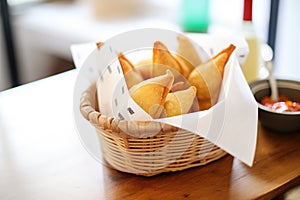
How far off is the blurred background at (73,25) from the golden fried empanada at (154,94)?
1.18 meters

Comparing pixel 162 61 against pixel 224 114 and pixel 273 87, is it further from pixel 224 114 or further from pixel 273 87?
pixel 273 87

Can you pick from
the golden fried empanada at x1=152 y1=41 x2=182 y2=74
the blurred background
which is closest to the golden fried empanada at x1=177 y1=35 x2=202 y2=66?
the golden fried empanada at x1=152 y1=41 x2=182 y2=74

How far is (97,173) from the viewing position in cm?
83

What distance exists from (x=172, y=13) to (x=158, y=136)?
4.61ft

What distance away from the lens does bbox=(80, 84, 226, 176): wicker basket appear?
2.49ft

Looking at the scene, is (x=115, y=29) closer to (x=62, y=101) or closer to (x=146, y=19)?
(x=146, y=19)

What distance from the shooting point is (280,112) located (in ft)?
2.98

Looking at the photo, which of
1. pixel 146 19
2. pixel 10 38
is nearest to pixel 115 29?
pixel 146 19

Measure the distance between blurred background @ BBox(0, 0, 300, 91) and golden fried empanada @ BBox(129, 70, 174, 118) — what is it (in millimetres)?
1178

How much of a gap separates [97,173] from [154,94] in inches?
6.4

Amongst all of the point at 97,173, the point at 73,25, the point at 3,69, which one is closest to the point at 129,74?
the point at 97,173

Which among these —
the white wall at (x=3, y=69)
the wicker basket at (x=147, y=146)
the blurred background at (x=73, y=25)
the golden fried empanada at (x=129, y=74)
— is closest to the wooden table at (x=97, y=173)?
the wicker basket at (x=147, y=146)

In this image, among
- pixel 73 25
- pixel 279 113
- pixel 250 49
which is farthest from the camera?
pixel 73 25

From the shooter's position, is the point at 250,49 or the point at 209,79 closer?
the point at 209,79
